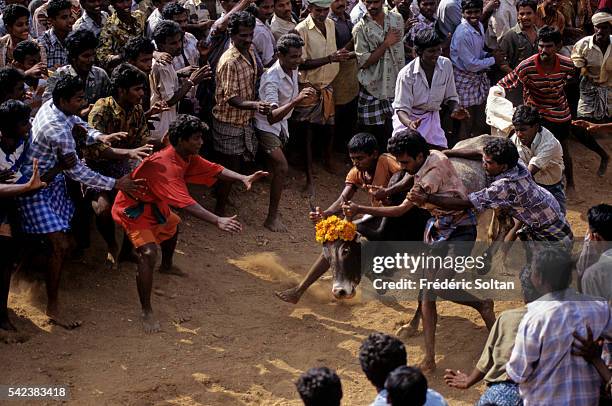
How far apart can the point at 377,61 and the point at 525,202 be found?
3.97 metres

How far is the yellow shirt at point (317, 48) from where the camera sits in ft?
37.8

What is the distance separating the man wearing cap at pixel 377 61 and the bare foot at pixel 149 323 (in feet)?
→ 13.4

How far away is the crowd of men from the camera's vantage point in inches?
263

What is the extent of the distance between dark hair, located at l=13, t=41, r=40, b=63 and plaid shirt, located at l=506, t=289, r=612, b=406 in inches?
207

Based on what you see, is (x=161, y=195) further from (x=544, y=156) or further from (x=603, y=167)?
(x=603, y=167)

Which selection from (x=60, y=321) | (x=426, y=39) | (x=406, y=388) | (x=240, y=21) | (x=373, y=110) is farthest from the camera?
(x=373, y=110)

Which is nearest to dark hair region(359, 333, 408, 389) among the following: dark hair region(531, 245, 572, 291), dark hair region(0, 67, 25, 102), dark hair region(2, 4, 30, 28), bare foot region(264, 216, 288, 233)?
dark hair region(531, 245, 572, 291)

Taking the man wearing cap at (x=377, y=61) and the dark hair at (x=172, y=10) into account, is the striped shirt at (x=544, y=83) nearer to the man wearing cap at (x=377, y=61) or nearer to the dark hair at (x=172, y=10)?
the man wearing cap at (x=377, y=61)

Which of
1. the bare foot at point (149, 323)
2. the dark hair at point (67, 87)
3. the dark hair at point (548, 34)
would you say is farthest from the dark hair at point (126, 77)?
the dark hair at point (548, 34)

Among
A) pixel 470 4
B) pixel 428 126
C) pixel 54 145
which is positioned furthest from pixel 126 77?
pixel 470 4

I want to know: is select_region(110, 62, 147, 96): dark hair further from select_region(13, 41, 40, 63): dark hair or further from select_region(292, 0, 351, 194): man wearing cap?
select_region(292, 0, 351, 194): man wearing cap

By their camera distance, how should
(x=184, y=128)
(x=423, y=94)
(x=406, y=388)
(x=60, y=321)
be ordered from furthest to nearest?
1. (x=423, y=94)
2. (x=60, y=321)
3. (x=184, y=128)
4. (x=406, y=388)

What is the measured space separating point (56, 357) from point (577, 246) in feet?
17.9

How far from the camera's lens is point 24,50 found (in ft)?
30.6
